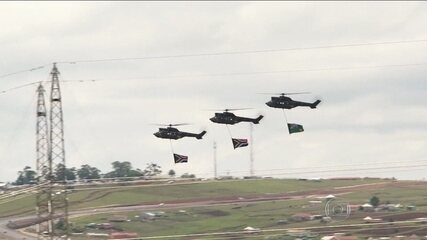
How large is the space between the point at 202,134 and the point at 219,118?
26.6 ft

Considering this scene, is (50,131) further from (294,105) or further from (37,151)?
(294,105)

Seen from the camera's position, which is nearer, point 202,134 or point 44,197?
point 202,134

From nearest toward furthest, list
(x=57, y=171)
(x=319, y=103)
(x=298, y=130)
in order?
(x=298, y=130) < (x=319, y=103) < (x=57, y=171)

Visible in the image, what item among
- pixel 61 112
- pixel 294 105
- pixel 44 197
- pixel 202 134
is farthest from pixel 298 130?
pixel 44 197

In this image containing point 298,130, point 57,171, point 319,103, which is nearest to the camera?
point 298,130

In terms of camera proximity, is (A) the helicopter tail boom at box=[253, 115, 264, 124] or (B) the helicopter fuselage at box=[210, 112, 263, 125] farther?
(A) the helicopter tail boom at box=[253, 115, 264, 124]

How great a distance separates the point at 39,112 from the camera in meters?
146

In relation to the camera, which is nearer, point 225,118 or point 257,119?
point 225,118

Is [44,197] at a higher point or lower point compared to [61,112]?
lower

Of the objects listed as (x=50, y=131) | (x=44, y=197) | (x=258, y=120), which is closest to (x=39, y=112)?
(x=50, y=131)

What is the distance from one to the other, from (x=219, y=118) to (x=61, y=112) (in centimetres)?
2237

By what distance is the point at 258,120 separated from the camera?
143 meters

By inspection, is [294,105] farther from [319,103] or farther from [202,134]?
[202,134]

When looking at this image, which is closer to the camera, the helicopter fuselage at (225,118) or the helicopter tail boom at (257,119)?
the helicopter fuselage at (225,118)
